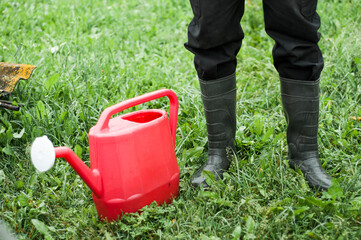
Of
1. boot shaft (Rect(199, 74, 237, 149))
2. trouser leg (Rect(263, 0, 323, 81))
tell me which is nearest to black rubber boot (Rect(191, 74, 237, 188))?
boot shaft (Rect(199, 74, 237, 149))

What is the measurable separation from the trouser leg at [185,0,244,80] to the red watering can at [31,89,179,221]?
0.23m

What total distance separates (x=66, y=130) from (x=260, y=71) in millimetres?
1452

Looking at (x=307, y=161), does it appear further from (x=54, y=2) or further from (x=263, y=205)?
(x=54, y=2)

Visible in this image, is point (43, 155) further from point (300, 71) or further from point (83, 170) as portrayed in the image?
point (300, 71)

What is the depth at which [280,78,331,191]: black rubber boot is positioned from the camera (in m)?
1.71

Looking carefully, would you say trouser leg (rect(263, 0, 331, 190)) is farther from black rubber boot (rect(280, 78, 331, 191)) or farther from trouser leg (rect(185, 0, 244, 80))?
trouser leg (rect(185, 0, 244, 80))

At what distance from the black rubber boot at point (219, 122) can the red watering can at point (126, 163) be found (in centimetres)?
21

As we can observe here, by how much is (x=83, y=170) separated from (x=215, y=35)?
73 centimetres

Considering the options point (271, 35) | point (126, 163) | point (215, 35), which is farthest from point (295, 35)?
point (126, 163)

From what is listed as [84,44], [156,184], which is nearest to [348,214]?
[156,184]

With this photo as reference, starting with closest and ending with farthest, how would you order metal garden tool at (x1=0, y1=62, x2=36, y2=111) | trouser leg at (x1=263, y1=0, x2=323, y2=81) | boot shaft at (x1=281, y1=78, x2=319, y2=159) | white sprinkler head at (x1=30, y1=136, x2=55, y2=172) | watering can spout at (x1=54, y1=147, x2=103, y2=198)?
1. white sprinkler head at (x1=30, y1=136, x2=55, y2=172)
2. watering can spout at (x1=54, y1=147, x2=103, y2=198)
3. trouser leg at (x1=263, y1=0, x2=323, y2=81)
4. boot shaft at (x1=281, y1=78, x2=319, y2=159)
5. metal garden tool at (x1=0, y1=62, x2=36, y2=111)

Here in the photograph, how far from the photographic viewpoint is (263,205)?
170cm

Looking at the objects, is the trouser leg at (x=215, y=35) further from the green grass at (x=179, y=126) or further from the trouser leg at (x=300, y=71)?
the green grass at (x=179, y=126)

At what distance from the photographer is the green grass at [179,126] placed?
1.58m
